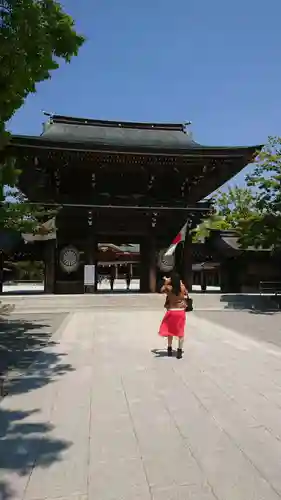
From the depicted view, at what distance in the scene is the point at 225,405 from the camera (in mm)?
4992

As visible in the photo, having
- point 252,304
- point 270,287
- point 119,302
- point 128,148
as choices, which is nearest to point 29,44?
point 119,302

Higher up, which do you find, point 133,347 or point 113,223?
point 113,223

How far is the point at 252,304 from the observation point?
19016 millimetres

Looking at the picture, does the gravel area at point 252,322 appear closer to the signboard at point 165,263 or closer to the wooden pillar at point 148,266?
the wooden pillar at point 148,266

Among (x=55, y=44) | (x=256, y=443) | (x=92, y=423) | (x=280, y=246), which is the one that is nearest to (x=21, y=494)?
(x=92, y=423)

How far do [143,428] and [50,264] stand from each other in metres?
17.5

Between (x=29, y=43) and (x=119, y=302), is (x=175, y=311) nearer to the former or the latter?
(x=29, y=43)

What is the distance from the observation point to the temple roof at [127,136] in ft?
67.1

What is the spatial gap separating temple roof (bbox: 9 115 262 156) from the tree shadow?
7442 mm

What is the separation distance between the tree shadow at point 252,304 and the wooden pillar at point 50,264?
8.67 metres

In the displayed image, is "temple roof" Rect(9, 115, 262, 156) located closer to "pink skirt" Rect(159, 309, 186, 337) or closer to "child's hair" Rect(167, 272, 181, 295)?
"child's hair" Rect(167, 272, 181, 295)

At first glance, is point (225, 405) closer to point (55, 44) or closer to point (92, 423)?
point (92, 423)

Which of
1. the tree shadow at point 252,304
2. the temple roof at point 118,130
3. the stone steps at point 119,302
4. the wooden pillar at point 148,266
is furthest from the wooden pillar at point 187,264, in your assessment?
the temple roof at point 118,130

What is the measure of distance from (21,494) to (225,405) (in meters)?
2.80
